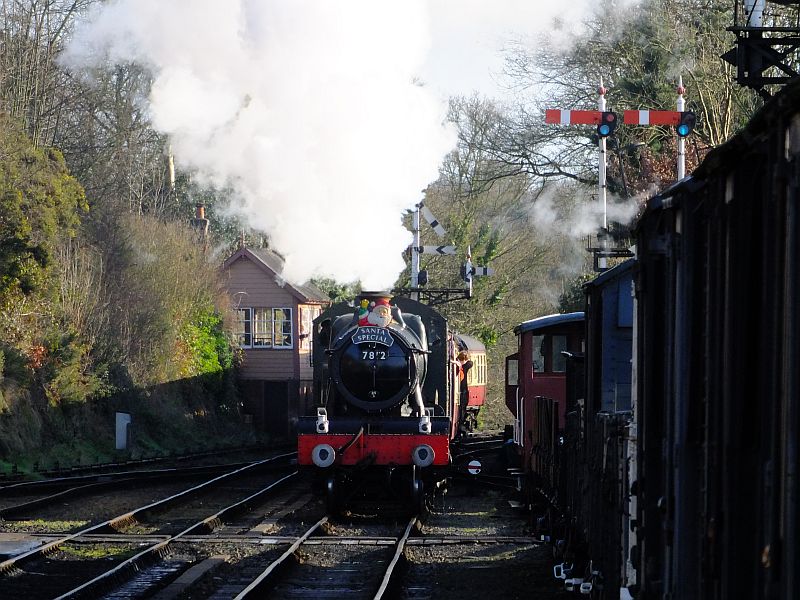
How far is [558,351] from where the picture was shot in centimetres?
1741

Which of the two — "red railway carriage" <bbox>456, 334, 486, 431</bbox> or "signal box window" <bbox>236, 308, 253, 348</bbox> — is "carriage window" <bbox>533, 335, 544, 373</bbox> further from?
"signal box window" <bbox>236, 308, 253, 348</bbox>

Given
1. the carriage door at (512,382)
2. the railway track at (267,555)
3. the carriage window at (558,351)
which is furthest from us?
the carriage door at (512,382)

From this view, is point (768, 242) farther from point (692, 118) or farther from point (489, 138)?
point (489, 138)

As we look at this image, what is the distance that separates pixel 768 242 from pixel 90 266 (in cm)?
2557

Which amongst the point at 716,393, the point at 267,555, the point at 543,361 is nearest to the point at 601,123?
the point at 543,361

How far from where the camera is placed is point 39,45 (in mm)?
28203

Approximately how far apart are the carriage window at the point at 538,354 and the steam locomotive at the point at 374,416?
2523mm

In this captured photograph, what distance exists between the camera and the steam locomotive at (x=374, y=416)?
14719 mm

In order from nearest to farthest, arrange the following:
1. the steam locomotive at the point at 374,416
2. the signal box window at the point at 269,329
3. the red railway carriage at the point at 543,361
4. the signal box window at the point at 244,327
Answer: the steam locomotive at the point at 374,416 → the red railway carriage at the point at 543,361 → the signal box window at the point at 244,327 → the signal box window at the point at 269,329

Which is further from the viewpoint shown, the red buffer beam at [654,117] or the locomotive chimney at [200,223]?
the locomotive chimney at [200,223]

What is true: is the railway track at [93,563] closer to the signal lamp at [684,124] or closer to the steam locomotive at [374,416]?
the steam locomotive at [374,416]

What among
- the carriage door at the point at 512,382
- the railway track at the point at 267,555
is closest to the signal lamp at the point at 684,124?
the railway track at the point at 267,555

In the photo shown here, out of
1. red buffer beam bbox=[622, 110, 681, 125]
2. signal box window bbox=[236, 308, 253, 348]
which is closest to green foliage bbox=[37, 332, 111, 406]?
signal box window bbox=[236, 308, 253, 348]

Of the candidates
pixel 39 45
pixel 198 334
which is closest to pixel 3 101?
pixel 39 45
